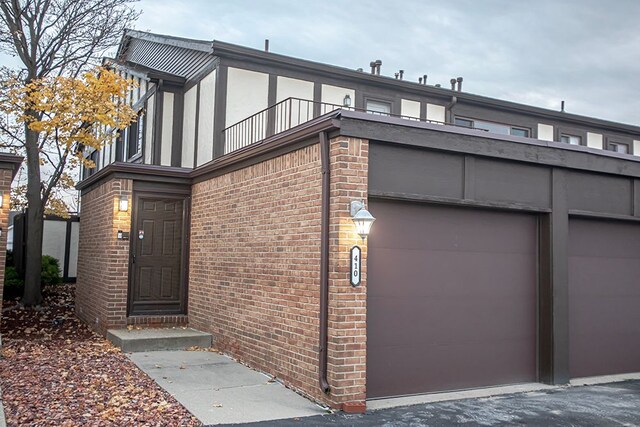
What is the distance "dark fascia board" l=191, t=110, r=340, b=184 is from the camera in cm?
681

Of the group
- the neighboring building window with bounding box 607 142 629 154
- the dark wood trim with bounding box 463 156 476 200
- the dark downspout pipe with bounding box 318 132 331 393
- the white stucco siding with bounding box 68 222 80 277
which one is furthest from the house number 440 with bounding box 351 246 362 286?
the white stucco siding with bounding box 68 222 80 277

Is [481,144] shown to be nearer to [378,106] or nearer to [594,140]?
[378,106]

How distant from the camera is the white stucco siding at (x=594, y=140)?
17.0 meters

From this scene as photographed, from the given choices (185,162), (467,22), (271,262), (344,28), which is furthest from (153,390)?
(344,28)

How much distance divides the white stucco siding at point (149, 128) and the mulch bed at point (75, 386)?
160 inches

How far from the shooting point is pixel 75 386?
7203 mm

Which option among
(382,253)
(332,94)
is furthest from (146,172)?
(382,253)

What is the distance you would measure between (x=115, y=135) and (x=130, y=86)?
4.32 feet

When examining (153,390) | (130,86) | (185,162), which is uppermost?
(130,86)

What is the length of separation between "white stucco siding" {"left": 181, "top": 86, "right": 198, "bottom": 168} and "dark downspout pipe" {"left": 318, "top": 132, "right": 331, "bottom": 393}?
20.5ft

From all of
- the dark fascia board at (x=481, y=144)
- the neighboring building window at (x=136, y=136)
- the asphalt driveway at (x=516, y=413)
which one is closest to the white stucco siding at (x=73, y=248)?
the neighboring building window at (x=136, y=136)

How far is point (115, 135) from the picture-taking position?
49.6ft

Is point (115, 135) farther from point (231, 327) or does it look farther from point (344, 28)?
point (344, 28)

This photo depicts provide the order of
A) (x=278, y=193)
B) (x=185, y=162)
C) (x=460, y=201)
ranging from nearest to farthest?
(x=460, y=201) → (x=278, y=193) → (x=185, y=162)
